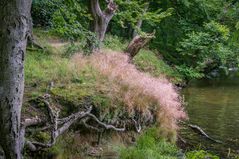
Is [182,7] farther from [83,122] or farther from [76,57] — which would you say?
[83,122]

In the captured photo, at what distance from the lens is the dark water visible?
34.8 ft

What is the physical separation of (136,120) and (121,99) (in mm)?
859

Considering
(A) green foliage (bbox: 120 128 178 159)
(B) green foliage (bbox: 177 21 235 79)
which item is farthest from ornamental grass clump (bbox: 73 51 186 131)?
(B) green foliage (bbox: 177 21 235 79)

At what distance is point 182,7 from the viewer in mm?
24859

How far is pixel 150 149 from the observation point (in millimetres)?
8328

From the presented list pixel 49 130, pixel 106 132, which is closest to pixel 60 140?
pixel 49 130

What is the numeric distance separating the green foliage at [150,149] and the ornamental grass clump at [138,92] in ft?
1.57

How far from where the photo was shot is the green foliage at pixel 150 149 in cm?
770

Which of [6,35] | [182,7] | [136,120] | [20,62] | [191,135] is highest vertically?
[182,7]

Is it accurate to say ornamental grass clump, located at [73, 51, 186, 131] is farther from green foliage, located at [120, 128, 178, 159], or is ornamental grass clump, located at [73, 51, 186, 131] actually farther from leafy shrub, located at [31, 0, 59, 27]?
leafy shrub, located at [31, 0, 59, 27]

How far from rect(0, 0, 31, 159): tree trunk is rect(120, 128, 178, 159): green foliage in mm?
3251

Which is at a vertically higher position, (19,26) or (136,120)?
(19,26)

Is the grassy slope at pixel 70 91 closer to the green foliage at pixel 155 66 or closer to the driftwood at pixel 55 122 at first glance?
the driftwood at pixel 55 122

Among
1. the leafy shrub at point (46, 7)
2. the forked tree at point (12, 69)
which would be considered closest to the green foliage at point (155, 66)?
the leafy shrub at point (46, 7)
